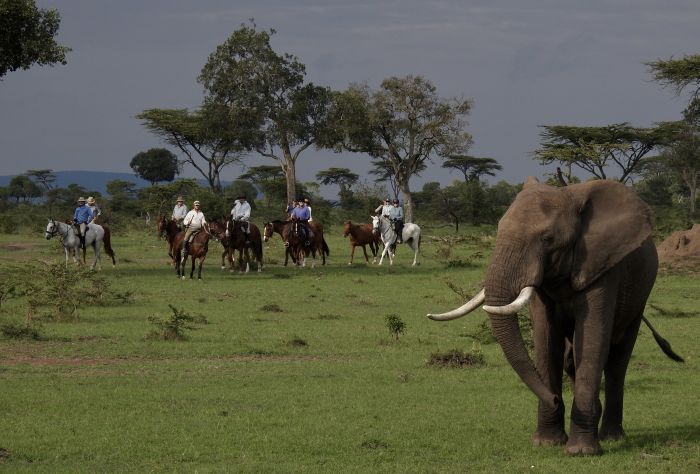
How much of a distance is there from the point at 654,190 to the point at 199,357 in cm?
8140

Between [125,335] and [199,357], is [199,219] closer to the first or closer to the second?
[125,335]

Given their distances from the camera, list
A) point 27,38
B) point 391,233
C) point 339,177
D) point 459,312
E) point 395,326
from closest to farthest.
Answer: point 459,312, point 395,326, point 27,38, point 391,233, point 339,177

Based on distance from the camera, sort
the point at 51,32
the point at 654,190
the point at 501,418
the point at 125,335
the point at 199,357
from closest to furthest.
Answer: the point at 501,418, the point at 199,357, the point at 125,335, the point at 51,32, the point at 654,190

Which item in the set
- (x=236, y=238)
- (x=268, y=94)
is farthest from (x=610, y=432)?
(x=268, y=94)

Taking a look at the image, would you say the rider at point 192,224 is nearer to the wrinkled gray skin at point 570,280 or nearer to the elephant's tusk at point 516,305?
the wrinkled gray skin at point 570,280

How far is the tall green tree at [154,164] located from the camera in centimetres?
10562

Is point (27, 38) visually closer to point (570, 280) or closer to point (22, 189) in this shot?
point (570, 280)

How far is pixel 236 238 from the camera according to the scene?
108 ft

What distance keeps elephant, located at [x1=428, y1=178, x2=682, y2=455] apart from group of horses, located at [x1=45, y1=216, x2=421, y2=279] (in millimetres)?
21292

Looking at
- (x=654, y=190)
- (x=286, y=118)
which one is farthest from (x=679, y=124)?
(x=654, y=190)

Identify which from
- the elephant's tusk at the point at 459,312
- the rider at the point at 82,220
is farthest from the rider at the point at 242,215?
the elephant's tusk at the point at 459,312

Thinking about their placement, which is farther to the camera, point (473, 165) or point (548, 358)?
point (473, 165)

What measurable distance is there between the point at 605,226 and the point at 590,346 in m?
0.94

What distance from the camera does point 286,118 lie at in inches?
2402
